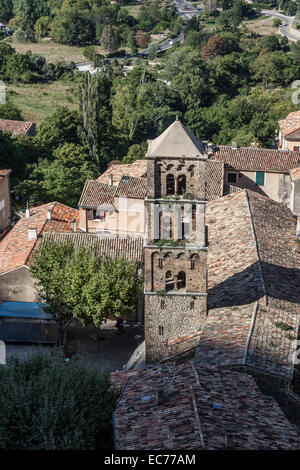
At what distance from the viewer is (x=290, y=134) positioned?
185 feet

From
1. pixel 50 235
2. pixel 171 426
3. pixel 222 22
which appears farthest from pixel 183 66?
pixel 171 426

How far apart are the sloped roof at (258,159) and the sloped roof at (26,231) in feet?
42.8

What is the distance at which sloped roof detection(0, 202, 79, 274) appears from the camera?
32.4m

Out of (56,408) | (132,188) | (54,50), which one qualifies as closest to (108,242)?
(132,188)

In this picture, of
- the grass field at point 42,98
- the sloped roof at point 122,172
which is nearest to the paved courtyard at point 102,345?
the sloped roof at point 122,172

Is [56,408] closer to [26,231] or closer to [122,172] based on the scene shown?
[26,231]

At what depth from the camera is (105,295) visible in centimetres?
2844

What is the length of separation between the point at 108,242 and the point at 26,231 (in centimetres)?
551

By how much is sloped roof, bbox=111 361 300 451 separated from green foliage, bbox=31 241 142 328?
871 cm

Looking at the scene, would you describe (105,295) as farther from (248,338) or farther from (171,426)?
(171,426)

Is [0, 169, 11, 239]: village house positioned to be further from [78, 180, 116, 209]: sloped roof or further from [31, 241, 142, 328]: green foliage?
[31, 241, 142, 328]: green foliage

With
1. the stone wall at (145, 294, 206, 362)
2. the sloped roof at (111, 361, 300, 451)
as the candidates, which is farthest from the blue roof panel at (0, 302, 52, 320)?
the sloped roof at (111, 361, 300, 451)

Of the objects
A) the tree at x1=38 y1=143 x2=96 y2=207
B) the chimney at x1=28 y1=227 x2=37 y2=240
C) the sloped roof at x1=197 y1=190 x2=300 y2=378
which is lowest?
the tree at x1=38 y1=143 x2=96 y2=207
